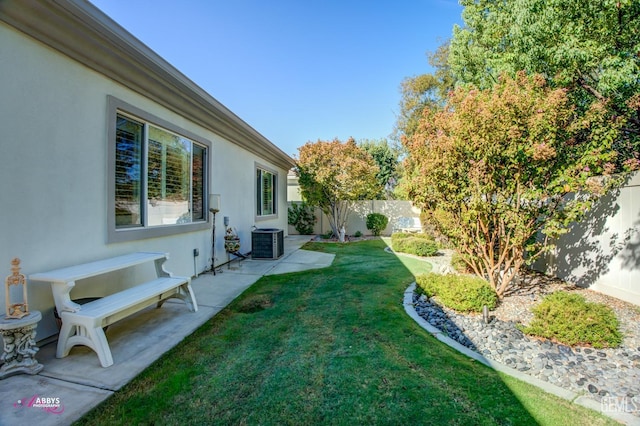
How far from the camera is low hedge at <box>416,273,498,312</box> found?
13.3ft

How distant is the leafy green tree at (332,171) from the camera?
11352 mm

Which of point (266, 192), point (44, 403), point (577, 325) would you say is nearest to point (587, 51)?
point (577, 325)

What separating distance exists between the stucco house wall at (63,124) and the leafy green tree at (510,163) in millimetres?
4476

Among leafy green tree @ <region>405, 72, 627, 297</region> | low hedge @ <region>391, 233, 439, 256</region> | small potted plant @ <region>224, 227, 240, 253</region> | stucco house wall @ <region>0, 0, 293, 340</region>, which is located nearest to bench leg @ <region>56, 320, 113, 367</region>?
stucco house wall @ <region>0, 0, 293, 340</region>

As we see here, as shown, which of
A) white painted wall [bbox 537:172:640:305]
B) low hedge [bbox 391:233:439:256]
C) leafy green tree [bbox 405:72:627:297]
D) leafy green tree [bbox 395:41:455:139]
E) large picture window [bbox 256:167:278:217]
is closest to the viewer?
leafy green tree [bbox 405:72:627:297]

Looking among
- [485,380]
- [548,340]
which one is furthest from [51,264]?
[548,340]

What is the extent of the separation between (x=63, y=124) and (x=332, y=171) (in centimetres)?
886

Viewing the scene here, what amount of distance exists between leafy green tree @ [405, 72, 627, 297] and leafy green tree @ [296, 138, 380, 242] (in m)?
6.32

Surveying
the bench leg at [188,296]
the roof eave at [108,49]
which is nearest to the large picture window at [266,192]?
the roof eave at [108,49]

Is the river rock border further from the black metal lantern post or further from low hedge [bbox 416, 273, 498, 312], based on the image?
the black metal lantern post

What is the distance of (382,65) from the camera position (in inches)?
495

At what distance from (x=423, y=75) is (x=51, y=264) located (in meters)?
20.6

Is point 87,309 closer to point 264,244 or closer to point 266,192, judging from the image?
point 264,244

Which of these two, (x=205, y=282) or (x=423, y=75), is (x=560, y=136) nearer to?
(x=205, y=282)
